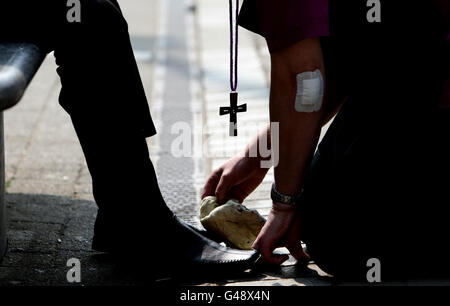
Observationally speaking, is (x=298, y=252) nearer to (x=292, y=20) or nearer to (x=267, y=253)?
(x=267, y=253)

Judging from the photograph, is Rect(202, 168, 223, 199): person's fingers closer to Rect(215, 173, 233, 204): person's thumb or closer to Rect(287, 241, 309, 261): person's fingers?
Rect(215, 173, 233, 204): person's thumb

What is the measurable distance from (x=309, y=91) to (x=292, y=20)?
0.22 meters

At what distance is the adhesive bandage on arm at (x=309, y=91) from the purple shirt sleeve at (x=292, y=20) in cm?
12

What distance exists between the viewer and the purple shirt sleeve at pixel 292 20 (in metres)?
2.48

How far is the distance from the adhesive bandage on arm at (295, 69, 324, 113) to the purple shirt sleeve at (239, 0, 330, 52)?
0.38ft

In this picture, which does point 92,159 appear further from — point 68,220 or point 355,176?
point 355,176

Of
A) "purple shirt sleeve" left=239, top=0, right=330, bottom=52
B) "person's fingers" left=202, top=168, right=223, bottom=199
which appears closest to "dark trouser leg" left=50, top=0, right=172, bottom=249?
"person's fingers" left=202, top=168, right=223, bottom=199

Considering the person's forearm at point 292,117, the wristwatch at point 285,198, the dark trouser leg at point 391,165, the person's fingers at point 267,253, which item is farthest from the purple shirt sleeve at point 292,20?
the person's fingers at point 267,253

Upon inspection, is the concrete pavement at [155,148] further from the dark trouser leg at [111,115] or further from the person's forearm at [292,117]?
the person's forearm at [292,117]

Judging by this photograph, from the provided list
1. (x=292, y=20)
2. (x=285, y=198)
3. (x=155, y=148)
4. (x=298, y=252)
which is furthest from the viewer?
(x=155, y=148)

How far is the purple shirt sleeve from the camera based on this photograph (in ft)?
8.14

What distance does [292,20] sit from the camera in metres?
2.49

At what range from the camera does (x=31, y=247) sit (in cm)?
298

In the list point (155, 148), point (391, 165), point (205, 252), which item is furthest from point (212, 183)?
point (155, 148)
